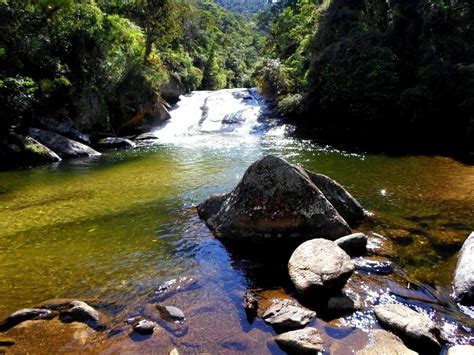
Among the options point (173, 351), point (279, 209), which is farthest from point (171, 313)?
point (279, 209)

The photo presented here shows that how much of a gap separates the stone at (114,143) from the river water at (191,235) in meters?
4.39

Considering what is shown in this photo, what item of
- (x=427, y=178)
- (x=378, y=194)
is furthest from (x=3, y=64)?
(x=427, y=178)

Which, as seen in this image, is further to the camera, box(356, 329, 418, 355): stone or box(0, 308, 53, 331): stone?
box(0, 308, 53, 331): stone

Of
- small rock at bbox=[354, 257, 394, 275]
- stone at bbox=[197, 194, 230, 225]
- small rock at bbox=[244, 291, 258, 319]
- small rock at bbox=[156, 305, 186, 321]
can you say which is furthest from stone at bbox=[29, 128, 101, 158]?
small rock at bbox=[354, 257, 394, 275]

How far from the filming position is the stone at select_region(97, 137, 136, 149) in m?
22.8

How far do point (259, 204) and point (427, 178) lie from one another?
8.03 meters

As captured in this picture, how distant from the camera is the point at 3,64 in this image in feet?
63.6

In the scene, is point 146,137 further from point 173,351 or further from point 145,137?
point 173,351

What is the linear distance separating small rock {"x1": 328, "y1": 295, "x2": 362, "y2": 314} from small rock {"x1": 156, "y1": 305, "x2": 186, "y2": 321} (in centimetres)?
229

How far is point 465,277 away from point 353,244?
2058 mm

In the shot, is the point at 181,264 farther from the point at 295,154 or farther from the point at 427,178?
the point at 295,154

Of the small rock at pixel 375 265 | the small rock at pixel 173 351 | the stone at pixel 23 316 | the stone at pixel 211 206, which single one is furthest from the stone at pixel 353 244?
the stone at pixel 23 316

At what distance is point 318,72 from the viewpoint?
2509 centimetres

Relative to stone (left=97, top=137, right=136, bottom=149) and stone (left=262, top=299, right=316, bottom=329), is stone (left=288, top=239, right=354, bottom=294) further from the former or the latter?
stone (left=97, top=137, right=136, bottom=149)
